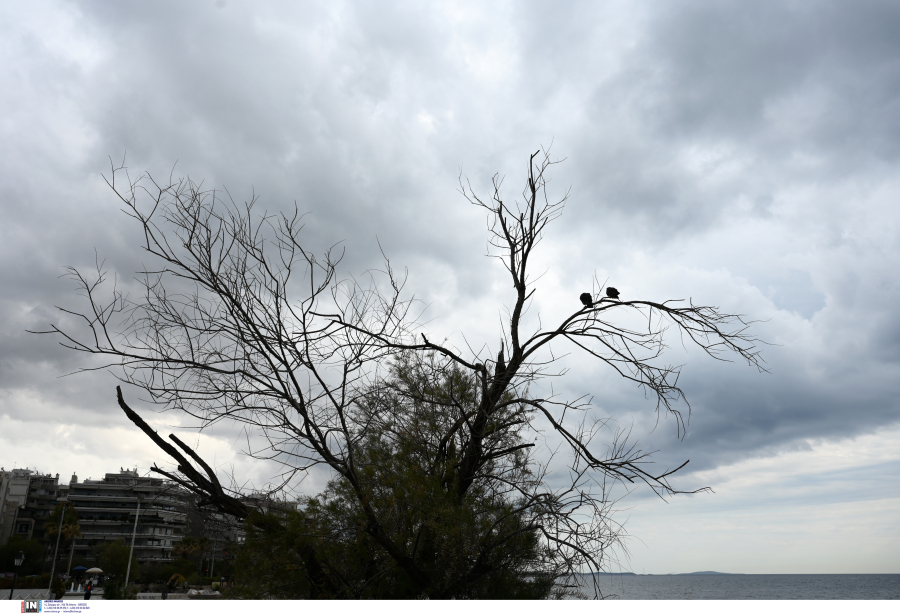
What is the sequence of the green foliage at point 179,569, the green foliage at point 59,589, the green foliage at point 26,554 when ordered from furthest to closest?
the green foliage at point 179,569 → the green foliage at point 26,554 → the green foliage at point 59,589

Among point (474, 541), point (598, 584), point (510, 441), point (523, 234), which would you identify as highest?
point (523, 234)

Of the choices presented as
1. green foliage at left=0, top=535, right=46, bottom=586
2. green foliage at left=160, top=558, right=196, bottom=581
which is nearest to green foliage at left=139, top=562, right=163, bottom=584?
green foliage at left=160, top=558, right=196, bottom=581

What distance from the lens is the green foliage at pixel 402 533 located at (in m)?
3.65

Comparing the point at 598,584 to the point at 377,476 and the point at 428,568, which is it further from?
the point at 377,476

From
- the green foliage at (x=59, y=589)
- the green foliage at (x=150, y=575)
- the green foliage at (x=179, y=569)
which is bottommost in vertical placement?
the green foliage at (x=150, y=575)

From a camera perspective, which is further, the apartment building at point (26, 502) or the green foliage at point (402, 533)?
the apartment building at point (26, 502)

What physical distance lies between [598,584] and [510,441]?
1.55 metres

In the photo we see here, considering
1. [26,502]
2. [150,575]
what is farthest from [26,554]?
[26,502]

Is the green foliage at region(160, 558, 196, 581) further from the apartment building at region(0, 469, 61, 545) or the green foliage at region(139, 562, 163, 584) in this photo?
the apartment building at region(0, 469, 61, 545)

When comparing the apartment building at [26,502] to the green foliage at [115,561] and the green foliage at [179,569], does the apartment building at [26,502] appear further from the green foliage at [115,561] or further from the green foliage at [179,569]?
the green foliage at [179,569]

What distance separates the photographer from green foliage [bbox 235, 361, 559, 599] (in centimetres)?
365

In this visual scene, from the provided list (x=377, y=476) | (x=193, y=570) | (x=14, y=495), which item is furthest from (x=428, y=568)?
(x=14, y=495)

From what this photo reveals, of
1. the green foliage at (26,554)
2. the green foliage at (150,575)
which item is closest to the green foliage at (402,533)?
the green foliage at (150,575)

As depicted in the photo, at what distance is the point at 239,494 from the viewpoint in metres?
3.53
